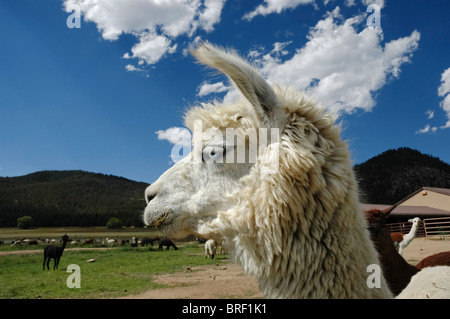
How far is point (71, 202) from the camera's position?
50000mm

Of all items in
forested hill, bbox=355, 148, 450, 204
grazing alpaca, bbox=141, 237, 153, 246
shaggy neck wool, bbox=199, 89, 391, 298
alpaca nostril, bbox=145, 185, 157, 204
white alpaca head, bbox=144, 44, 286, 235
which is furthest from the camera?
A: forested hill, bbox=355, 148, 450, 204

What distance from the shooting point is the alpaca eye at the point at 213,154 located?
233 cm

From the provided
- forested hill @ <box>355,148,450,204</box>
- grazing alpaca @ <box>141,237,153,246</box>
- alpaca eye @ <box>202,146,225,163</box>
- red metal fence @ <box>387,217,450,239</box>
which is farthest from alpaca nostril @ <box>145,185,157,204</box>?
forested hill @ <box>355,148,450,204</box>

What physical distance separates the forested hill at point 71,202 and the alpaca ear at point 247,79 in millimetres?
33913

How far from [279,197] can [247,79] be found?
31.1 inches

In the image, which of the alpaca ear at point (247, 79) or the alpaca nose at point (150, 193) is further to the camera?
the alpaca nose at point (150, 193)

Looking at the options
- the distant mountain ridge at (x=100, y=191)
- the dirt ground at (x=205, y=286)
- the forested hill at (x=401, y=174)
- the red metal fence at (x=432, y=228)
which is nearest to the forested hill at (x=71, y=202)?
the distant mountain ridge at (x=100, y=191)

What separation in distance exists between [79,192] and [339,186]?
58.9 m

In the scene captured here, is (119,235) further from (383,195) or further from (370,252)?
(383,195)

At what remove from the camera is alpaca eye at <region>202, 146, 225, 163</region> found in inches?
91.6

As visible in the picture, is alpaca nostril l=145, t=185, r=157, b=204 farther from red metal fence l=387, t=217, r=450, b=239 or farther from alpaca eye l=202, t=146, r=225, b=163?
red metal fence l=387, t=217, r=450, b=239

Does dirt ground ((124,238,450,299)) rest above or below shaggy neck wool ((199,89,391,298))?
below

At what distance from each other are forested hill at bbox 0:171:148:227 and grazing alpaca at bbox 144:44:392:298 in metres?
33.6

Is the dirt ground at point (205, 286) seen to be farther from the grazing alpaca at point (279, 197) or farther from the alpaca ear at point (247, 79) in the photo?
the alpaca ear at point (247, 79)
